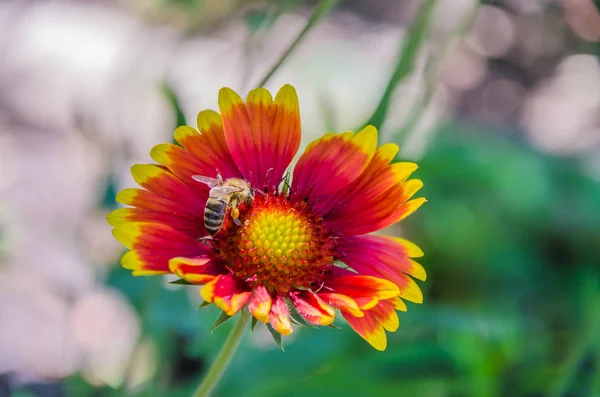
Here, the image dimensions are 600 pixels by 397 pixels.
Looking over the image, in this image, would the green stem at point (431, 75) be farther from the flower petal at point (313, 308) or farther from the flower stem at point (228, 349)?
the flower stem at point (228, 349)

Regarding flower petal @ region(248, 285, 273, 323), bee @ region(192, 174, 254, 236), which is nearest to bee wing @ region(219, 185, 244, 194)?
bee @ region(192, 174, 254, 236)

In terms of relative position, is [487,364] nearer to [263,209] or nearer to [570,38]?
[263,209]

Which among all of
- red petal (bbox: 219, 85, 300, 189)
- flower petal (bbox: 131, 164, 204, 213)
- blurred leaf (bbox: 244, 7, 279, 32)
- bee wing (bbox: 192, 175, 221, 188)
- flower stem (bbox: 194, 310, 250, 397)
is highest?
blurred leaf (bbox: 244, 7, 279, 32)

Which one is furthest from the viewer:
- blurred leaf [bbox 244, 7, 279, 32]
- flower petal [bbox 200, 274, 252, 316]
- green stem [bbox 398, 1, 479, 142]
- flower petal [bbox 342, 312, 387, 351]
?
blurred leaf [bbox 244, 7, 279, 32]

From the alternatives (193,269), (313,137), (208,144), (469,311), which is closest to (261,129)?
(208,144)

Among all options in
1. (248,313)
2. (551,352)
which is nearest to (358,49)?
(551,352)

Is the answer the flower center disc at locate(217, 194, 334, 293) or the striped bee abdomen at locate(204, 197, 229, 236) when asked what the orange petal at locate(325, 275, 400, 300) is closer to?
the flower center disc at locate(217, 194, 334, 293)

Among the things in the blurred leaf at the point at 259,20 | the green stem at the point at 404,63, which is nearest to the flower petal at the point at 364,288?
the green stem at the point at 404,63
